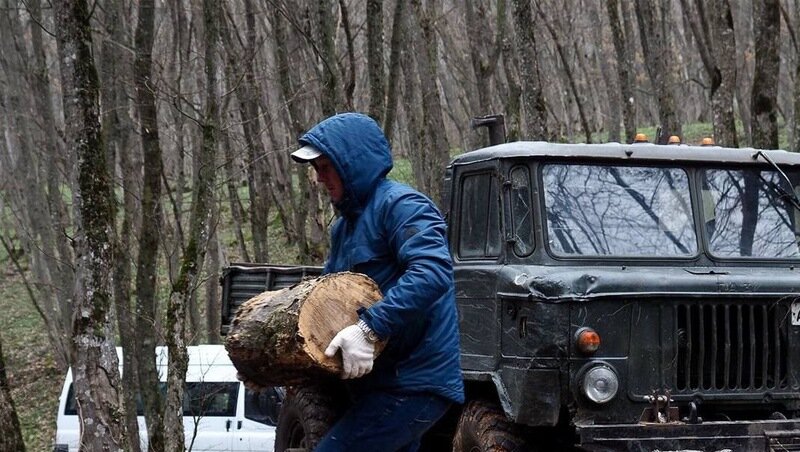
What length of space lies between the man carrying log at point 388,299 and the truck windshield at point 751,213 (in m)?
3.85

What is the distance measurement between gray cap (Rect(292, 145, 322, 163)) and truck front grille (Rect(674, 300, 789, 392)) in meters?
3.37

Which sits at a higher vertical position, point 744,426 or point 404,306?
point 404,306

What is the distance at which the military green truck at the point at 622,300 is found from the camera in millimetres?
7223

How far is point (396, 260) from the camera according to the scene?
15.7 feet

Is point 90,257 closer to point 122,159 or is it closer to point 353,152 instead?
point 353,152

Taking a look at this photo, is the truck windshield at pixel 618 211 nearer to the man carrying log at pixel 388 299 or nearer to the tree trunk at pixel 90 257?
the man carrying log at pixel 388 299

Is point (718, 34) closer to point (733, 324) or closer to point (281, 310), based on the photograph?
point (733, 324)

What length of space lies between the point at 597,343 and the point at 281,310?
2.90 m

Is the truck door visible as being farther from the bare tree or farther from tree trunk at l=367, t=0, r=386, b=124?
the bare tree

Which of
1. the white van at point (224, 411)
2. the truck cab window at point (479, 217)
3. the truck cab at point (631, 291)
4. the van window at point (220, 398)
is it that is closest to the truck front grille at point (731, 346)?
the truck cab at point (631, 291)

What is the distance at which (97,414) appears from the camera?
9727 mm

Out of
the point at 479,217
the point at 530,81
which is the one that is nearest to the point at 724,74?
the point at 530,81

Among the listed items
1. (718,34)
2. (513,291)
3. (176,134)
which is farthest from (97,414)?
(176,134)

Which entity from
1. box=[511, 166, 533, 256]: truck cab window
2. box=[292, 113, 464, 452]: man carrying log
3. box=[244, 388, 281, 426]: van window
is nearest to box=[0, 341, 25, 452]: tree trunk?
box=[511, 166, 533, 256]: truck cab window
